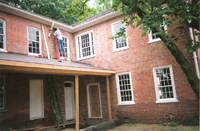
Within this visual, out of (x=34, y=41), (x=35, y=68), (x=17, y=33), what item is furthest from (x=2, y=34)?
(x=35, y=68)

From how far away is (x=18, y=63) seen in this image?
6.16 meters

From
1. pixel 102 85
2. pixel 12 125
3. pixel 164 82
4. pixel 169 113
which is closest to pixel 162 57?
pixel 164 82

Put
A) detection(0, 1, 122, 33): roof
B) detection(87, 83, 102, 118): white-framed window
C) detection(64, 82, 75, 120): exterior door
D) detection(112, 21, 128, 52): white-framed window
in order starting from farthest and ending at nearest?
1. detection(64, 82, 75, 120): exterior door
2. detection(87, 83, 102, 118): white-framed window
3. detection(112, 21, 128, 52): white-framed window
4. detection(0, 1, 122, 33): roof

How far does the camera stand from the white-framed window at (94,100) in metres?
12.3

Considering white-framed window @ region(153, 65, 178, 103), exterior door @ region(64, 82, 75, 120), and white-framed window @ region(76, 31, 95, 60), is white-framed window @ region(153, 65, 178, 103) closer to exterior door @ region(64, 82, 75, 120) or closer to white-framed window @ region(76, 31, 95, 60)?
white-framed window @ region(76, 31, 95, 60)

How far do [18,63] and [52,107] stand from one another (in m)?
5.73

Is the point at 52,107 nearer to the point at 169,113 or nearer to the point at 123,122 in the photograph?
the point at 123,122

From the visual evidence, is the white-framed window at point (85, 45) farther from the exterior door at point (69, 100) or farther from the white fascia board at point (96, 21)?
the exterior door at point (69, 100)

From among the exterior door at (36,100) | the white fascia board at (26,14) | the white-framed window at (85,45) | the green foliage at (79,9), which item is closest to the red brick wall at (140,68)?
the white fascia board at (26,14)

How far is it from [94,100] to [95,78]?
5.39 ft

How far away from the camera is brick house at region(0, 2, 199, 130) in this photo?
910cm

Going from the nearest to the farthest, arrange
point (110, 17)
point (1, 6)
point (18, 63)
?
point (18, 63)
point (1, 6)
point (110, 17)

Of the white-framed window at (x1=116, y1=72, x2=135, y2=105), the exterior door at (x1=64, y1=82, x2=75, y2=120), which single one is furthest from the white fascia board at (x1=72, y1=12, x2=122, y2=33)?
the exterior door at (x1=64, y1=82, x2=75, y2=120)

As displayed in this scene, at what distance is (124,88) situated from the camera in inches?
438
